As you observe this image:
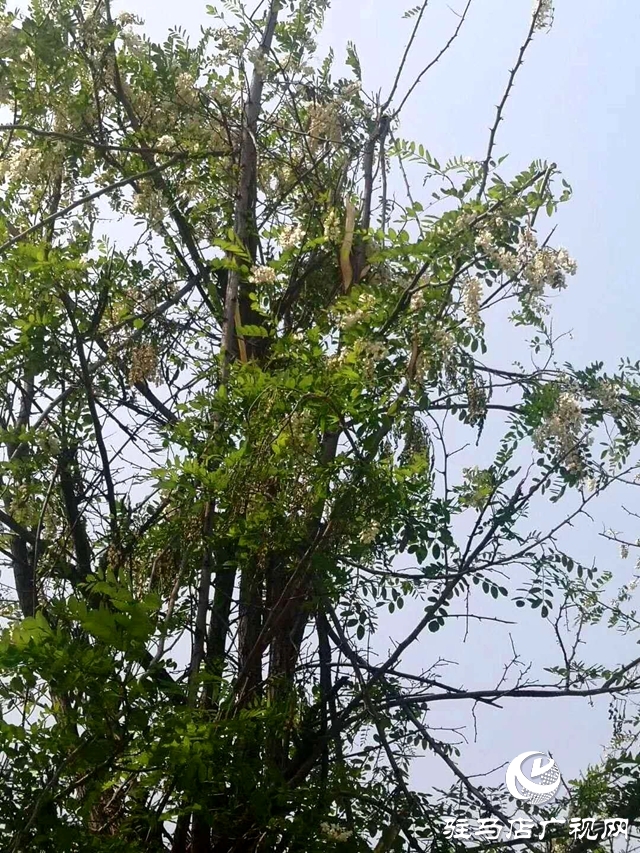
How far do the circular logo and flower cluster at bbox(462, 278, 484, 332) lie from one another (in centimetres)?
99

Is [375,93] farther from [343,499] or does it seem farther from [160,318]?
[343,499]

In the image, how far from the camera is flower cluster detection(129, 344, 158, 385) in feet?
6.73

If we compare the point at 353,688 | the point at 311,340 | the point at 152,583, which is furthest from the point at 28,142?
the point at 353,688

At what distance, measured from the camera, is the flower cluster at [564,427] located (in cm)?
182

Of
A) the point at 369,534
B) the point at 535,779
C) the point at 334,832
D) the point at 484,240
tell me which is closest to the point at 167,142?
the point at 484,240

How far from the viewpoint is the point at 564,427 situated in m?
1.82

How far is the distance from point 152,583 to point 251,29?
1342mm

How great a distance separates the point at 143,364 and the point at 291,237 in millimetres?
406

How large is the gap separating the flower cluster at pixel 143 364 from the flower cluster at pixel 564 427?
80 centimetres

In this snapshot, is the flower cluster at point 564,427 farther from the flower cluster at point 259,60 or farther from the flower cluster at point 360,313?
the flower cluster at point 259,60

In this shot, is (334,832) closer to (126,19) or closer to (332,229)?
(332,229)

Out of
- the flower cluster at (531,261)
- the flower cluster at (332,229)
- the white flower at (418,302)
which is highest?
the flower cluster at (332,229)

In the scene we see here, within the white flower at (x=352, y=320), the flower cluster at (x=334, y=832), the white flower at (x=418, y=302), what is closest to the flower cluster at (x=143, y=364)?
the white flower at (x=352, y=320)

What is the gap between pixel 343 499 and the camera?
65.7 inches
